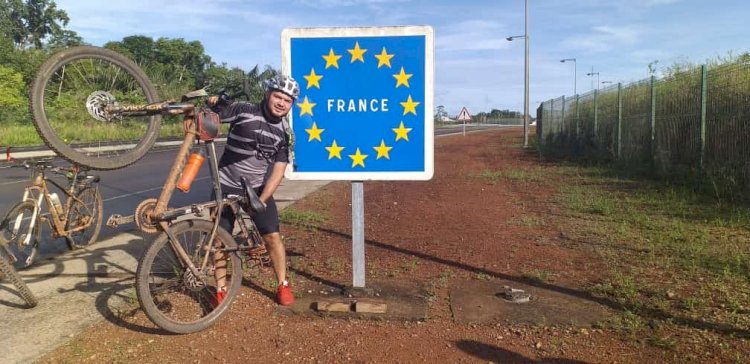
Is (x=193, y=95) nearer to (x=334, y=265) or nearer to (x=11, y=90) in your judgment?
(x=334, y=265)

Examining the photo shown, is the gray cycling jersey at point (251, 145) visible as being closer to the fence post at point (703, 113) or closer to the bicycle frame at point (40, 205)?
the bicycle frame at point (40, 205)

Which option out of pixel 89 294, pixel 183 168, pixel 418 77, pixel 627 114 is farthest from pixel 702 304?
pixel 627 114

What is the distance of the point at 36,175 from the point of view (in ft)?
20.3

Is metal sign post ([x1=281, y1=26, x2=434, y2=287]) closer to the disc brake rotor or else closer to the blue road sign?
the blue road sign

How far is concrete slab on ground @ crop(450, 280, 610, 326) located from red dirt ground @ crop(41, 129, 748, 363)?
88mm

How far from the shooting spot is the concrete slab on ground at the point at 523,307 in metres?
4.07

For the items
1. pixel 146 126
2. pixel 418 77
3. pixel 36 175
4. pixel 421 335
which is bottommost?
pixel 421 335

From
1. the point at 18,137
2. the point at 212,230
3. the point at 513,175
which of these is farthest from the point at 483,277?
the point at 18,137

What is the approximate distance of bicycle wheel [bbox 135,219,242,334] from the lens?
3.64 metres

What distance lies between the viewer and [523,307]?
14.2 feet

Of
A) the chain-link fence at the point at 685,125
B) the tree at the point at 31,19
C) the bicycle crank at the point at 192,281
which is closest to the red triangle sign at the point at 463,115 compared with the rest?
the chain-link fence at the point at 685,125

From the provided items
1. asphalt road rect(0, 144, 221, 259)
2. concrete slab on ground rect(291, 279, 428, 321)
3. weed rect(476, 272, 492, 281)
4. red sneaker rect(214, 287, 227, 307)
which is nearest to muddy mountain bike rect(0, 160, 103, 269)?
asphalt road rect(0, 144, 221, 259)

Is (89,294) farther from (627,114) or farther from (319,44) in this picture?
(627,114)

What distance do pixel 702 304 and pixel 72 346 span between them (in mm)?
4256
